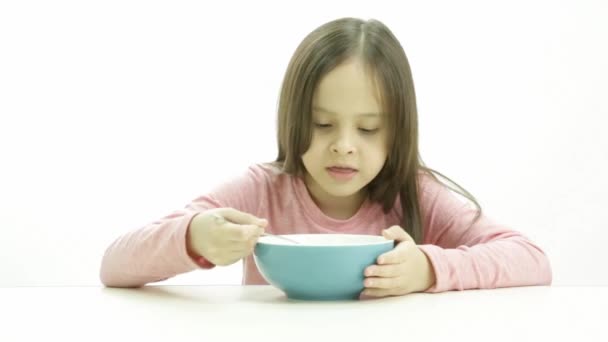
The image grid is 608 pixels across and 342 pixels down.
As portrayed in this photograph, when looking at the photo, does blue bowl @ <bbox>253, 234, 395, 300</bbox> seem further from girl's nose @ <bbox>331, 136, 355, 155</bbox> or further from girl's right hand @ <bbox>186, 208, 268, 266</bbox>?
girl's nose @ <bbox>331, 136, 355, 155</bbox>

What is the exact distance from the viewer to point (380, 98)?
124cm

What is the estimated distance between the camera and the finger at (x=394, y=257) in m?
1.00

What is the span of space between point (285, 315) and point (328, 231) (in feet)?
1.66

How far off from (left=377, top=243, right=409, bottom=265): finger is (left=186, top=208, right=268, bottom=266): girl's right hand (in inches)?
5.4

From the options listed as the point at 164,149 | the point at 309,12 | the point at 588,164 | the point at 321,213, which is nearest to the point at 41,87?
the point at 164,149

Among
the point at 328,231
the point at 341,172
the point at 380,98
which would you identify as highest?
the point at 380,98

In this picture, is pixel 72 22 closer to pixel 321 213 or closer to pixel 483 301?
pixel 321 213

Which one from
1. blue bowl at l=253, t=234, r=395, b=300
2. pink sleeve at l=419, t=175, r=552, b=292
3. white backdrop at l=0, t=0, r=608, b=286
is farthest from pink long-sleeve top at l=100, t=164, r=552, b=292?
white backdrop at l=0, t=0, r=608, b=286

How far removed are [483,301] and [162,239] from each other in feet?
1.26

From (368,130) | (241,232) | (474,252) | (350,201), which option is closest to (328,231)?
(350,201)

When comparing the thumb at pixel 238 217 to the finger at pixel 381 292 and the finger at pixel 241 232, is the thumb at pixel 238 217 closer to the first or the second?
the finger at pixel 241 232

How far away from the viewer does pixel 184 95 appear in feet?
6.68

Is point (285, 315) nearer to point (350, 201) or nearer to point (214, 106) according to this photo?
point (350, 201)

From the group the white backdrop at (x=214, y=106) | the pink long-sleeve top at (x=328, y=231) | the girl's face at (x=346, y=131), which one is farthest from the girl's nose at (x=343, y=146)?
the white backdrop at (x=214, y=106)
